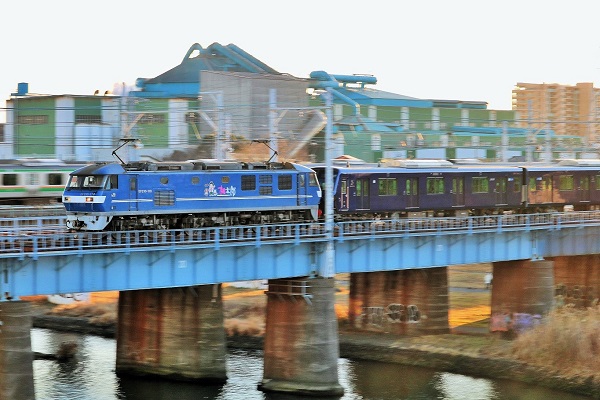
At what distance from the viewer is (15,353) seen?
138 ft

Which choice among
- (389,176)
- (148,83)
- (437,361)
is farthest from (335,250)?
(148,83)

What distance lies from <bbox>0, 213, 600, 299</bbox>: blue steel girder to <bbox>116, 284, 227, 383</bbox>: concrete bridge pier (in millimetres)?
5129

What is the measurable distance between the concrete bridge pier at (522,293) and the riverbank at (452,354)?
5.33ft

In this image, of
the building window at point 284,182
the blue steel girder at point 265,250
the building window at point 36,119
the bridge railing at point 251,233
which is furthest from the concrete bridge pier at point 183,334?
the building window at point 36,119

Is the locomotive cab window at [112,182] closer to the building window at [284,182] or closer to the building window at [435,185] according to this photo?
the building window at [284,182]

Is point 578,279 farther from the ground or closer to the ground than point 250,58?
closer to the ground

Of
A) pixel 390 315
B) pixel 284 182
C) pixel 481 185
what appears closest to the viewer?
pixel 284 182

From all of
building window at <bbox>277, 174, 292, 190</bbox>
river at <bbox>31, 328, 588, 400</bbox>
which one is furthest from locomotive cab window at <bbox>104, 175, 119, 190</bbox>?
river at <bbox>31, 328, 588, 400</bbox>

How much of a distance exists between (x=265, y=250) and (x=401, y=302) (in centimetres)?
2279

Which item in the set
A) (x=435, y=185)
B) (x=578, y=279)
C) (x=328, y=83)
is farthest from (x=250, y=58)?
(x=435, y=185)

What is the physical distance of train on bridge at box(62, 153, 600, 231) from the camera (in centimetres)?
4956

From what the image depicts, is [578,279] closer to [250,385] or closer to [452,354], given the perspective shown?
[452,354]

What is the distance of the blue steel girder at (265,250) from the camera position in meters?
42.3

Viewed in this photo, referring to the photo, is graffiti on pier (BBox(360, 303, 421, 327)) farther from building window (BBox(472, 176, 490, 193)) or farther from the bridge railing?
building window (BBox(472, 176, 490, 193))
